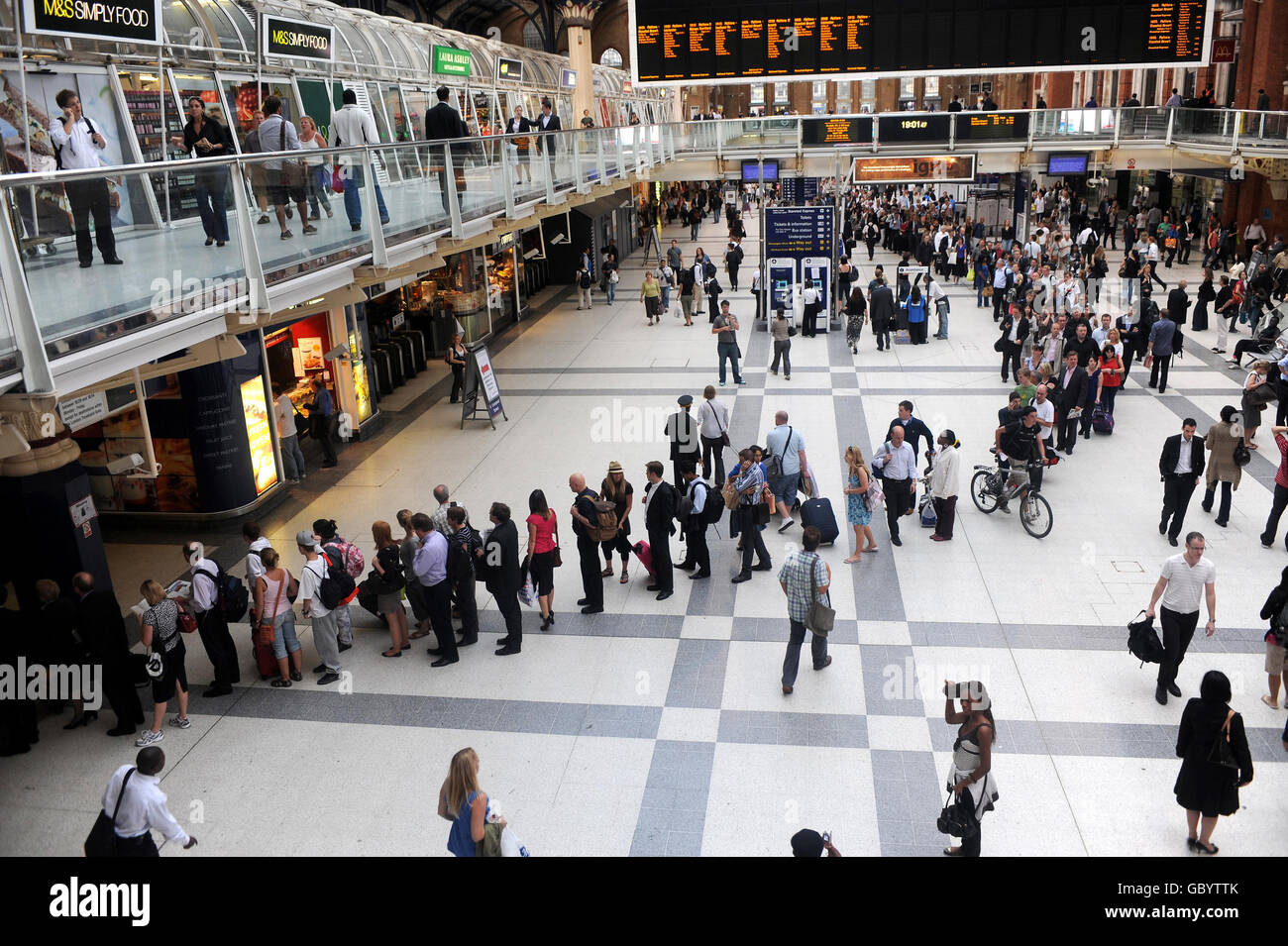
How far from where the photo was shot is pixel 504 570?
9.08m

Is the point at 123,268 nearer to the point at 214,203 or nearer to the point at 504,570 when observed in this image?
the point at 214,203

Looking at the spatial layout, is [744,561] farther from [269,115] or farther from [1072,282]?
[1072,282]

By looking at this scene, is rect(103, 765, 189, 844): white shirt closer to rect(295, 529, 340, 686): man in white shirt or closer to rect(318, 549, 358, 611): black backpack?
rect(295, 529, 340, 686): man in white shirt

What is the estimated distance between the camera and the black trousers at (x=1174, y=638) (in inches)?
310

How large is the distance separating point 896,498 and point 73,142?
343 inches

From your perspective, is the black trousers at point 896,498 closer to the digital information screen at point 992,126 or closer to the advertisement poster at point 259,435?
the advertisement poster at point 259,435

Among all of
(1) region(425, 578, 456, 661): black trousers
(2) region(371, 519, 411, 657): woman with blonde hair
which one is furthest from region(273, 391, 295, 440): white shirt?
(1) region(425, 578, 456, 661): black trousers

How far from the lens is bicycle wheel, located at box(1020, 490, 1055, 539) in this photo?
37.1 ft

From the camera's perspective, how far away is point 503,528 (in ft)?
29.6

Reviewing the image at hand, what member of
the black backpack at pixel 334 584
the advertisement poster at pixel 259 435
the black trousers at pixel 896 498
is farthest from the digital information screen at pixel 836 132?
the black backpack at pixel 334 584

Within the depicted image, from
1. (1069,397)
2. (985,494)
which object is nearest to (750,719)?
(985,494)

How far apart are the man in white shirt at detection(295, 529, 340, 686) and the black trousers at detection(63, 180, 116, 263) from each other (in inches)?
111
